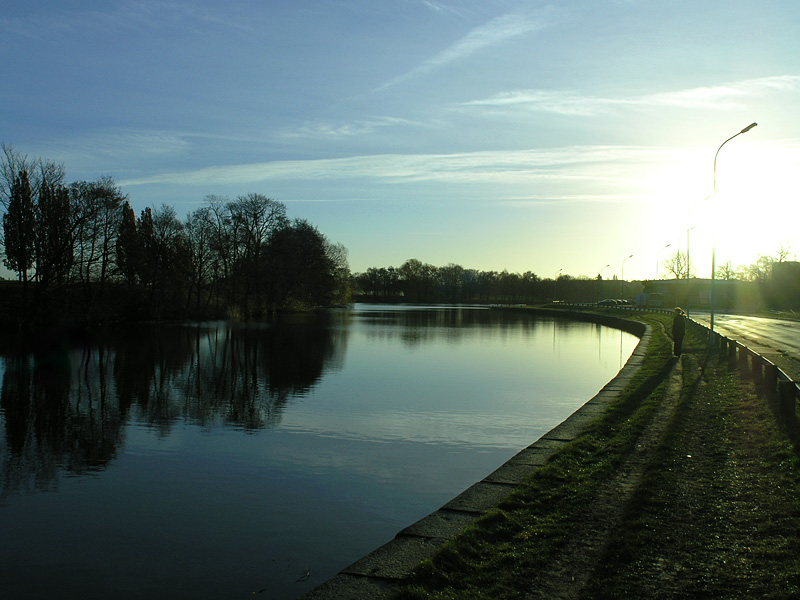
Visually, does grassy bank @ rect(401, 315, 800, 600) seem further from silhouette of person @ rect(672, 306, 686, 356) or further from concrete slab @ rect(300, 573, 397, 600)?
silhouette of person @ rect(672, 306, 686, 356)

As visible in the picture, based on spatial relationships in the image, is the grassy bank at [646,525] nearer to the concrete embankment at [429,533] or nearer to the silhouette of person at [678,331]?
the concrete embankment at [429,533]

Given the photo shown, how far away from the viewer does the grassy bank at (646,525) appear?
15.4 feet

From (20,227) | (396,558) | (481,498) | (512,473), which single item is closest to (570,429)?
(512,473)

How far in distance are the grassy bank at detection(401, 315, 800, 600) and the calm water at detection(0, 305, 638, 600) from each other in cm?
149

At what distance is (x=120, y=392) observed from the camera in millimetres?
16547

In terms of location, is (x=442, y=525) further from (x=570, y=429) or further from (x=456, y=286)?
(x=456, y=286)

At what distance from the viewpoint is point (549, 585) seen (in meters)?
4.68

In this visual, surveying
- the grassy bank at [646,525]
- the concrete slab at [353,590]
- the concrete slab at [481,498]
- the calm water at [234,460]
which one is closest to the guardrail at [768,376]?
the grassy bank at [646,525]

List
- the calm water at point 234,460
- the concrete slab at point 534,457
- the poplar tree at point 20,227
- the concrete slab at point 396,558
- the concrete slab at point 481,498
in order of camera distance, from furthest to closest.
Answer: the poplar tree at point 20,227
the concrete slab at point 534,457
the concrete slab at point 481,498
the calm water at point 234,460
the concrete slab at point 396,558

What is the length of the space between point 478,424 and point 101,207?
37.9 meters

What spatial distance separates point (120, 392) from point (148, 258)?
39.0 meters

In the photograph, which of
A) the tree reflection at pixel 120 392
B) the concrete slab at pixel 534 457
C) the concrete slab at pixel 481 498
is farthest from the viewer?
the tree reflection at pixel 120 392

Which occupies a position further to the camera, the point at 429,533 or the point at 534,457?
the point at 534,457

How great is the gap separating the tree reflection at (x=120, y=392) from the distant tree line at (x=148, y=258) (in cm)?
1126
